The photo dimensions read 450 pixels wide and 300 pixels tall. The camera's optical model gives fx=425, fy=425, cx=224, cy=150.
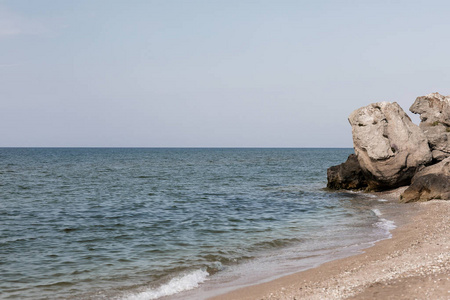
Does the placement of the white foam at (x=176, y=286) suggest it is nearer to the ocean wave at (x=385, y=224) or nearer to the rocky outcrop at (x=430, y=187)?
the ocean wave at (x=385, y=224)

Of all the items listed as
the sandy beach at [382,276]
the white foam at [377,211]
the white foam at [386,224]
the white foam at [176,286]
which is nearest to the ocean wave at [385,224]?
the white foam at [386,224]

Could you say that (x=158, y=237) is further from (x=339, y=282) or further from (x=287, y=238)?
(x=339, y=282)

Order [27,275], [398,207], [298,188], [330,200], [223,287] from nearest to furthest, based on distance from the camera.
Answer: [223,287] < [27,275] < [398,207] < [330,200] < [298,188]

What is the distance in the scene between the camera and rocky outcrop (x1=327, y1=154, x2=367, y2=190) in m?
35.4

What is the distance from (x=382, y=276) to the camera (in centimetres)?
1038

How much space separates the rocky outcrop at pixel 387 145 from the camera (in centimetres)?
3033

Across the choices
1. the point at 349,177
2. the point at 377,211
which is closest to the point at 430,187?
the point at 377,211

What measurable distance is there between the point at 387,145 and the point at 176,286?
22.9 metres

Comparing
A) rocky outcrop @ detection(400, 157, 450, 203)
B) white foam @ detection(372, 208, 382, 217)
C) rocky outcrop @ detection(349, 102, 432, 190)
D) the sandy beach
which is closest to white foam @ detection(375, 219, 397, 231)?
white foam @ detection(372, 208, 382, 217)

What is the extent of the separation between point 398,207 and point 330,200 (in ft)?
20.0

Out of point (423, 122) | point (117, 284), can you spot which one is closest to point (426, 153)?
point (423, 122)

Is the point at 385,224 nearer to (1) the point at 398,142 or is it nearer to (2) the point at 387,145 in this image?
(2) the point at 387,145

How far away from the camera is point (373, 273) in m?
10.9

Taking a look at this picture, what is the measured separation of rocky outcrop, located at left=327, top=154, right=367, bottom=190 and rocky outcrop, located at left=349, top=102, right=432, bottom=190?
210 centimetres
